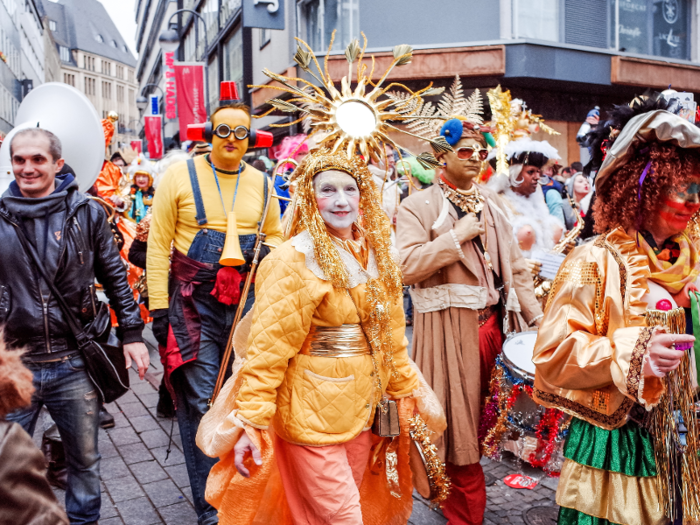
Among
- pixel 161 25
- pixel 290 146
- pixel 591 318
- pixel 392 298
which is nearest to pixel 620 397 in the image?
pixel 591 318

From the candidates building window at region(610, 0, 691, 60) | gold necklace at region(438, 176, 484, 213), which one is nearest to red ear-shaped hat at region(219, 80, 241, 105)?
gold necklace at region(438, 176, 484, 213)

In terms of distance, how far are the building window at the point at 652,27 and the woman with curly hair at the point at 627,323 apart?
15.6 m

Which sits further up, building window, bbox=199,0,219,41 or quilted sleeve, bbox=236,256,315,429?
building window, bbox=199,0,219,41

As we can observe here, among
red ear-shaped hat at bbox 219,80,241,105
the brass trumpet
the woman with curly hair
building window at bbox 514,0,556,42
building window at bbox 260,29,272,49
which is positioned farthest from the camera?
building window at bbox 260,29,272,49

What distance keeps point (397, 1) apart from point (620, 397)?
14916 millimetres

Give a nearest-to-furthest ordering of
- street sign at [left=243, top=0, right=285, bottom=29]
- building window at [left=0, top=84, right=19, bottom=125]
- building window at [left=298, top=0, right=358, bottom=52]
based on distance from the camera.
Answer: street sign at [left=243, top=0, right=285, bottom=29], building window at [left=298, top=0, right=358, bottom=52], building window at [left=0, top=84, right=19, bottom=125]

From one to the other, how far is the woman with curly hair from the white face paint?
0.91 metres

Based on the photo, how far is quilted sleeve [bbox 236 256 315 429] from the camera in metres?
2.50

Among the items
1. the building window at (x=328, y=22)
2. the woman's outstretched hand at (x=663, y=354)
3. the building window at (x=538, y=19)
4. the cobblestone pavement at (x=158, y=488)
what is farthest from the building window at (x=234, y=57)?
the woman's outstretched hand at (x=663, y=354)

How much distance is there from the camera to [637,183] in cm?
256

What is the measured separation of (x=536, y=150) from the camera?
16.8 feet

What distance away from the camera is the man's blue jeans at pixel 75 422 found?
3.06 m

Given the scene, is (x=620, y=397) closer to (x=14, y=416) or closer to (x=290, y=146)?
(x=14, y=416)

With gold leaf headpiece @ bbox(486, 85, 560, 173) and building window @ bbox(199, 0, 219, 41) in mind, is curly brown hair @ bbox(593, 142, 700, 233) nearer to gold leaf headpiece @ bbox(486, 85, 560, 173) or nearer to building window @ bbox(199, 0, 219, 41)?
gold leaf headpiece @ bbox(486, 85, 560, 173)
